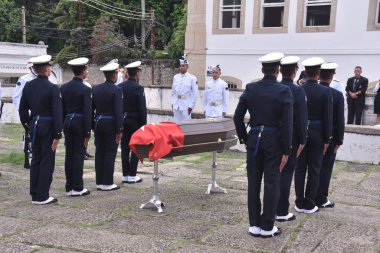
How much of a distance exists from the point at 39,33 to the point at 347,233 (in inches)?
1842

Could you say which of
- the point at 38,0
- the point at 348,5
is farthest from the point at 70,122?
the point at 38,0

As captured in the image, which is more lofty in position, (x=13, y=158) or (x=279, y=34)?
(x=279, y=34)

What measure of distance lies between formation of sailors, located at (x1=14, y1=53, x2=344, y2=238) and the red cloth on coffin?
3.58 ft

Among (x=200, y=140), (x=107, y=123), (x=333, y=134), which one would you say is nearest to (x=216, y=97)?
(x=107, y=123)

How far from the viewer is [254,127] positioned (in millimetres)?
5168

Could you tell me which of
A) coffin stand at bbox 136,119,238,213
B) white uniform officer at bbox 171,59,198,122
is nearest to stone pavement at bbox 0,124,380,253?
coffin stand at bbox 136,119,238,213

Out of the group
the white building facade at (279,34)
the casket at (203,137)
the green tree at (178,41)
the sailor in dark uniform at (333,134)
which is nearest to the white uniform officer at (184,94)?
the casket at (203,137)

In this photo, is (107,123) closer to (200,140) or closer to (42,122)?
(42,122)

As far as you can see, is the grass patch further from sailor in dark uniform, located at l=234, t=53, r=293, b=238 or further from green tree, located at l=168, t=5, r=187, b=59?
green tree, located at l=168, t=5, r=187, b=59

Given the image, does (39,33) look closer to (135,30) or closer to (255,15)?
(135,30)

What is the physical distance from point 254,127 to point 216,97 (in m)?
6.27

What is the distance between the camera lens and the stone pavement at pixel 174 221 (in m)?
4.97

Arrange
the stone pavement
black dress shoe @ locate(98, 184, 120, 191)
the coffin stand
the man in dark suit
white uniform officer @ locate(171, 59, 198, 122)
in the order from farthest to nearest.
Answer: the man in dark suit → white uniform officer @ locate(171, 59, 198, 122) → black dress shoe @ locate(98, 184, 120, 191) → the coffin stand → the stone pavement

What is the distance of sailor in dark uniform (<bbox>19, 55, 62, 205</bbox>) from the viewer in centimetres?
632
